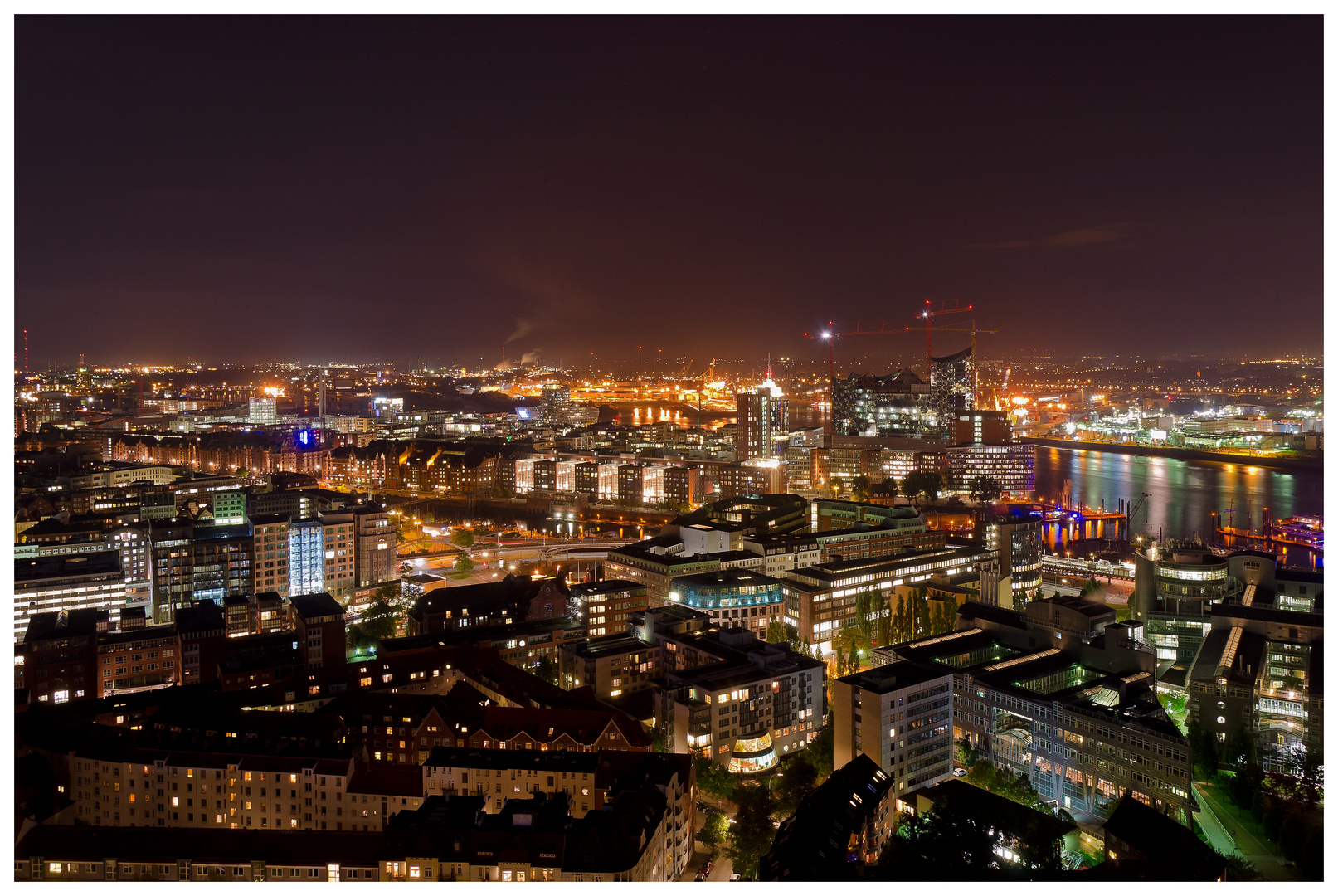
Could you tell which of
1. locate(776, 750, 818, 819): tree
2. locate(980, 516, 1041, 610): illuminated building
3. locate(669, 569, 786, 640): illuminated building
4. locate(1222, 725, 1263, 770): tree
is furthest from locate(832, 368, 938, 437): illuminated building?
locate(776, 750, 818, 819): tree

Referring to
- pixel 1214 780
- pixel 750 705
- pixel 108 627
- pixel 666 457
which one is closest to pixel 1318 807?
pixel 1214 780

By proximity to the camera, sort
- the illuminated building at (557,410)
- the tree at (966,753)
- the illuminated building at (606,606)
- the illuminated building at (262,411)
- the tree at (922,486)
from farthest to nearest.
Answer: the illuminated building at (557,410) < the illuminated building at (262,411) < the tree at (922,486) < the illuminated building at (606,606) < the tree at (966,753)

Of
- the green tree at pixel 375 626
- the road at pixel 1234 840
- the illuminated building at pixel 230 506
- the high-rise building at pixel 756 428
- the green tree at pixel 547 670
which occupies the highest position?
the high-rise building at pixel 756 428

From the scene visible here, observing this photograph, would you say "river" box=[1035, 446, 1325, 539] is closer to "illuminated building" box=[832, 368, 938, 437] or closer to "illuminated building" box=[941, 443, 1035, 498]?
"illuminated building" box=[941, 443, 1035, 498]

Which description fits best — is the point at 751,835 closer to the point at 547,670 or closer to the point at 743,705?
the point at 743,705

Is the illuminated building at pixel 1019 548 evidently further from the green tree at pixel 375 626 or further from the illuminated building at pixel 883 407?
the illuminated building at pixel 883 407

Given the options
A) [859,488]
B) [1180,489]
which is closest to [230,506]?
[859,488]

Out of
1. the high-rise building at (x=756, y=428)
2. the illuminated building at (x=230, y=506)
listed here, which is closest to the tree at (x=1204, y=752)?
the illuminated building at (x=230, y=506)

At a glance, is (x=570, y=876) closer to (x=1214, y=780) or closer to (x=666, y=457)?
(x=1214, y=780)

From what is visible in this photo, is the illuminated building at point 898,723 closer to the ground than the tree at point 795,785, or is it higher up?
higher up
